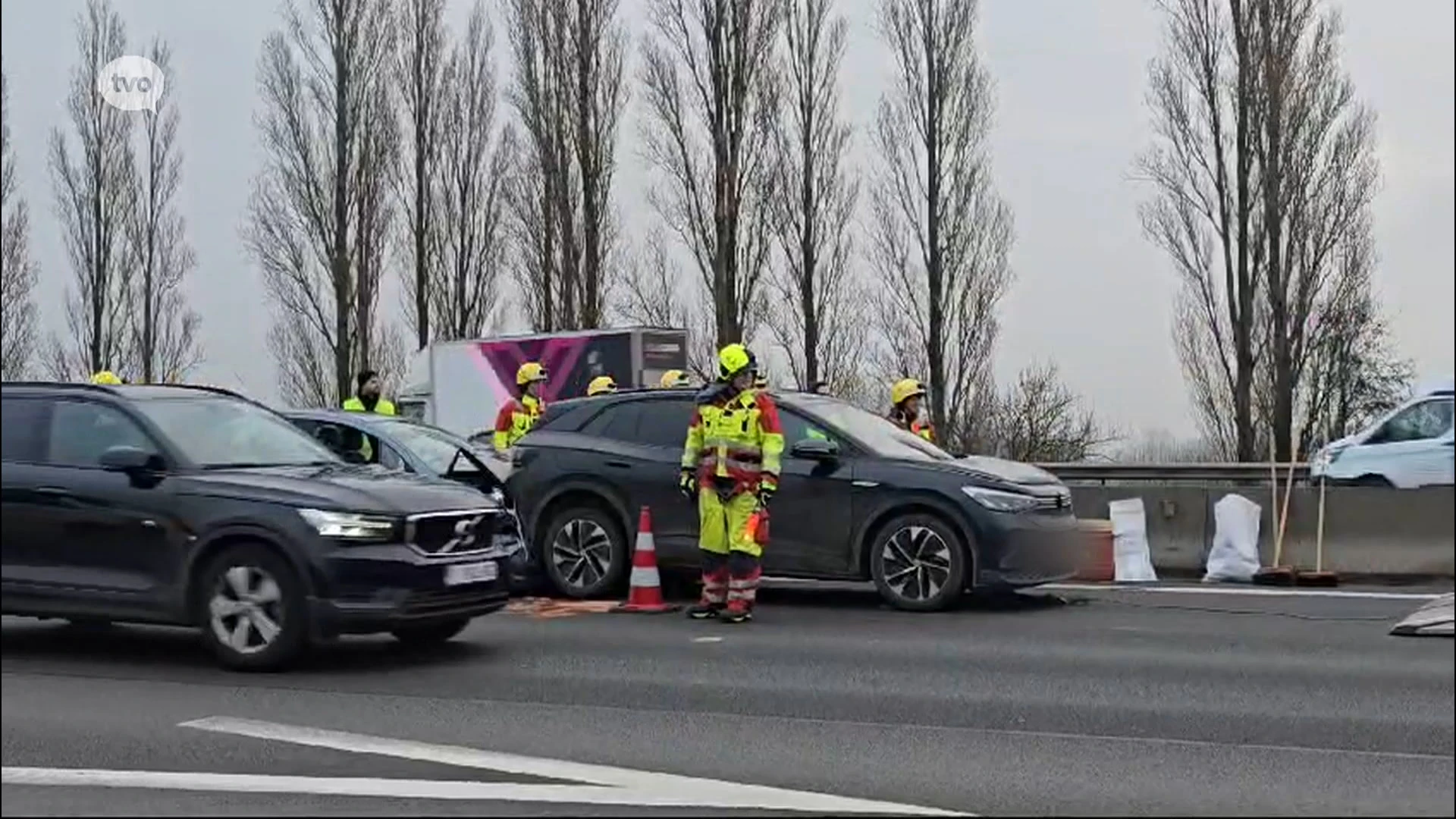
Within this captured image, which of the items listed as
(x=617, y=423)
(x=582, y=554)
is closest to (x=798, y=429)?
(x=617, y=423)

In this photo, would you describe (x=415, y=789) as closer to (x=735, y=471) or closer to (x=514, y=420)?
(x=735, y=471)

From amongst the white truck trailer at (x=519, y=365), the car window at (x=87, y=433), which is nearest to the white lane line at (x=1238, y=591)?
the car window at (x=87, y=433)

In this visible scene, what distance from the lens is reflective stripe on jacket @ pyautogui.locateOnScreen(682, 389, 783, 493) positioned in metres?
10.6

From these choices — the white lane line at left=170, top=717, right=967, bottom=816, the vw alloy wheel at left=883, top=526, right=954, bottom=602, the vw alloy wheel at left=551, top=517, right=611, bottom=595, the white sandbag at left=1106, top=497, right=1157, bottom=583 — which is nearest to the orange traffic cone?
the vw alloy wheel at left=551, top=517, right=611, bottom=595

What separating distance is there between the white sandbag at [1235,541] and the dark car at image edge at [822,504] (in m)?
2.91

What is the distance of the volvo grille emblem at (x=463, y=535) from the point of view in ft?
27.6

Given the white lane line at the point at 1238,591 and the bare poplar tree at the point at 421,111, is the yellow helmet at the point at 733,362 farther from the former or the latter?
the bare poplar tree at the point at 421,111

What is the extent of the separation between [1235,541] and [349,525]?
28.7 ft

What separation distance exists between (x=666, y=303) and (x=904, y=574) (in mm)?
20751

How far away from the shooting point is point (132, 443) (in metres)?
6.18

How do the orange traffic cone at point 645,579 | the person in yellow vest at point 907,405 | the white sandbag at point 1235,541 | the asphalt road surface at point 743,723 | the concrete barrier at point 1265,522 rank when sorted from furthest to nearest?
the person in yellow vest at point 907,405 < the white sandbag at point 1235,541 < the concrete barrier at point 1265,522 < the orange traffic cone at point 645,579 < the asphalt road surface at point 743,723

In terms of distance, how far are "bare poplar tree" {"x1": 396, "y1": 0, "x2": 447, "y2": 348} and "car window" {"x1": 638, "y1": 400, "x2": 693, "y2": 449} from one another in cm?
579

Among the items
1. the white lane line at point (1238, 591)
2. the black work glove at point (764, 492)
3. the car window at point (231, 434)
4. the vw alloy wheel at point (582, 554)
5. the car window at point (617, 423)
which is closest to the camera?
the car window at point (231, 434)

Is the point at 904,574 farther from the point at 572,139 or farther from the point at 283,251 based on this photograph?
the point at 572,139
